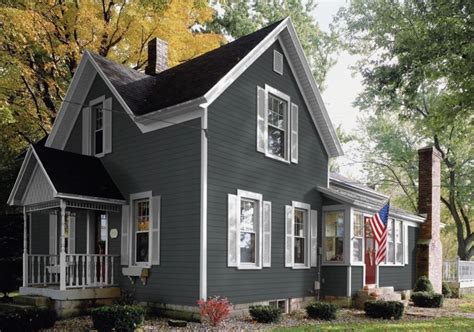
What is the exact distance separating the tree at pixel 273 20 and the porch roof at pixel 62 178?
1623cm

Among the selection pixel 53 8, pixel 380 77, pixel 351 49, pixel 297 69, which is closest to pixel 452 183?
pixel 351 49

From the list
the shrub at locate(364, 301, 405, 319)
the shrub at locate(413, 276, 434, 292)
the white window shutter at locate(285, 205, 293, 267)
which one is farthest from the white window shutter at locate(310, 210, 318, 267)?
the shrub at locate(413, 276, 434, 292)

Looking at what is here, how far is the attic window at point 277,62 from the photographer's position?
1511cm

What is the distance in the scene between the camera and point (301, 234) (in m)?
15.9

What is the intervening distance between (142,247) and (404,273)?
12107 millimetres

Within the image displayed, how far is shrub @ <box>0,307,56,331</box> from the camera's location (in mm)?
9857

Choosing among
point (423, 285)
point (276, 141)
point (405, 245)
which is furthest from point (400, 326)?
point (405, 245)

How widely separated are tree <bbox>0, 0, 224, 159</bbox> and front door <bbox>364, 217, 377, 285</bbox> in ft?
34.6

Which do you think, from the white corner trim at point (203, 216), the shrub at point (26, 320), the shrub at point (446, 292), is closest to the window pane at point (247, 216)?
the white corner trim at point (203, 216)

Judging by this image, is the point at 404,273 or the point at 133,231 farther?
the point at 404,273

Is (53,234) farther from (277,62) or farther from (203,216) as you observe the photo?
(277,62)

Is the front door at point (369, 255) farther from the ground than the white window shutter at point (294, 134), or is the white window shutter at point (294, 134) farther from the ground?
the white window shutter at point (294, 134)

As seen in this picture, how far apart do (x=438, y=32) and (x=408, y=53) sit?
4.39 feet

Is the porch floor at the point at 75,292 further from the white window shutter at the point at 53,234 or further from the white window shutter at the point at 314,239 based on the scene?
the white window shutter at the point at 314,239
